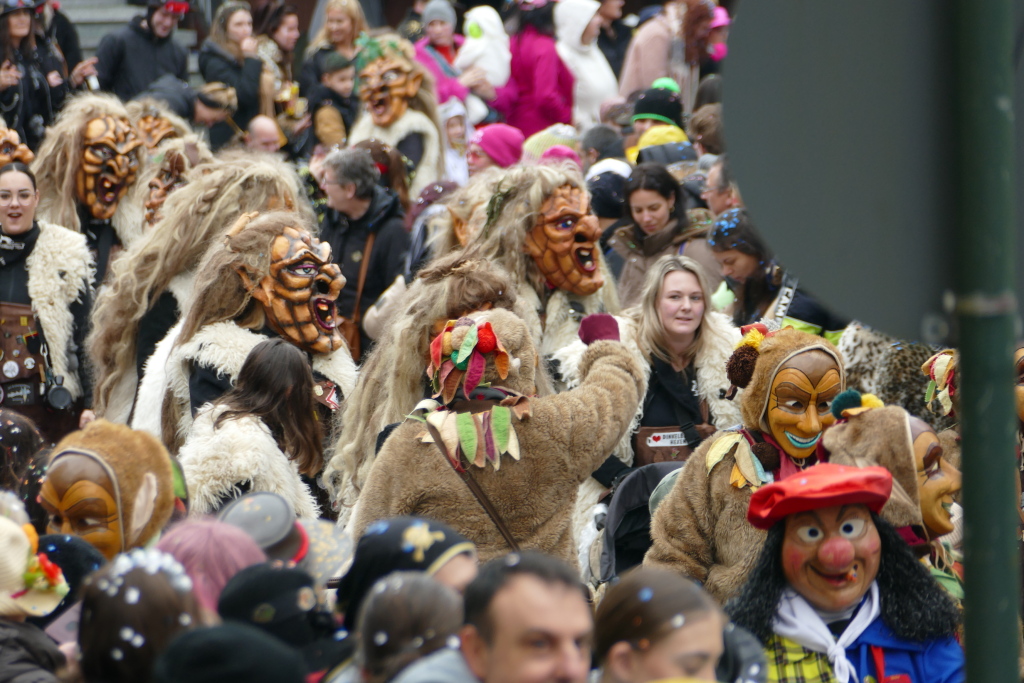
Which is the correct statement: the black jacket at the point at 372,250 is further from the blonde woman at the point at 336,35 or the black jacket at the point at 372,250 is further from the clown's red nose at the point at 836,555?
the clown's red nose at the point at 836,555

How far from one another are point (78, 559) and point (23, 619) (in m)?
0.35

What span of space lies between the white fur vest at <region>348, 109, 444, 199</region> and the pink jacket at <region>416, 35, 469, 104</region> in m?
1.38

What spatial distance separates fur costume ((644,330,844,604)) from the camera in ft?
14.0

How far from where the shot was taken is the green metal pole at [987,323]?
1540mm

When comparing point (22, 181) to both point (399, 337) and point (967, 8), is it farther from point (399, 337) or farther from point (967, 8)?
point (967, 8)

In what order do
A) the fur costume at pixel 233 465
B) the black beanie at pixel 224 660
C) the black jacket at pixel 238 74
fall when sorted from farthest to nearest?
the black jacket at pixel 238 74 < the fur costume at pixel 233 465 < the black beanie at pixel 224 660

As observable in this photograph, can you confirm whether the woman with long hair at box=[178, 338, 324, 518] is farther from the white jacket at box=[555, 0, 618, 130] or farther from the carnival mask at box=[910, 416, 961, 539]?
the white jacket at box=[555, 0, 618, 130]

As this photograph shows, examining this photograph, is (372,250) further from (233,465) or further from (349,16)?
(349,16)

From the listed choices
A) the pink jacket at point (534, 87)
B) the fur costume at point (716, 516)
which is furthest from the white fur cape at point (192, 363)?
the pink jacket at point (534, 87)

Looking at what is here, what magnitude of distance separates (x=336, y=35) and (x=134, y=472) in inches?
342

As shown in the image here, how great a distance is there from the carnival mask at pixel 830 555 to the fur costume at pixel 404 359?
2.16m

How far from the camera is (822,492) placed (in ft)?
11.8

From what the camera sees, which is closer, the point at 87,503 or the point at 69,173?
the point at 87,503

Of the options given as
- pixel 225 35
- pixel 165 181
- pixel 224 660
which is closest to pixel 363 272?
pixel 165 181
